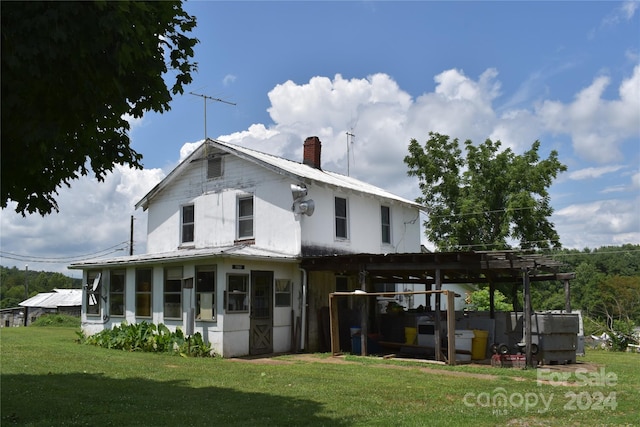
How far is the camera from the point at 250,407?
9.46 meters

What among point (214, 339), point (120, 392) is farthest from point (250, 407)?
point (214, 339)

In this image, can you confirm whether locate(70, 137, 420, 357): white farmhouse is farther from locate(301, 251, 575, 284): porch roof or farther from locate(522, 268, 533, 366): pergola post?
locate(522, 268, 533, 366): pergola post

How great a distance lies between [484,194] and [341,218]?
58.0ft

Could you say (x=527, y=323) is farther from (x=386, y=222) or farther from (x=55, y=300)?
(x=55, y=300)

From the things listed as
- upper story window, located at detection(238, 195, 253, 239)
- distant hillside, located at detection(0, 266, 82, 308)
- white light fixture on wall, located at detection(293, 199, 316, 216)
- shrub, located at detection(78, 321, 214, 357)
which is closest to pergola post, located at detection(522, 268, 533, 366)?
white light fixture on wall, located at detection(293, 199, 316, 216)

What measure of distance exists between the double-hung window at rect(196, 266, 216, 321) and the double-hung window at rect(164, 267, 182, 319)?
3.77 feet

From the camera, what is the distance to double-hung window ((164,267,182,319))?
19656 millimetres

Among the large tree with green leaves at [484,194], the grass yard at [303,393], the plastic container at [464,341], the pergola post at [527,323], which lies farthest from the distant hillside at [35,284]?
the pergola post at [527,323]

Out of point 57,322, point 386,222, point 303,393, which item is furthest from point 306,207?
point 57,322

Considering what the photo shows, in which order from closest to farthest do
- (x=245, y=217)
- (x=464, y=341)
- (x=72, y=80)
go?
(x=72, y=80)
(x=464, y=341)
(x=245, y=217)

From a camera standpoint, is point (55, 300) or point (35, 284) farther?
point (35, 284)

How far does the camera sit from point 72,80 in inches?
272

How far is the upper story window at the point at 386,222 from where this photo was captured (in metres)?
24.1

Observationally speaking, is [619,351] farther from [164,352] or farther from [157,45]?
[157,45]
